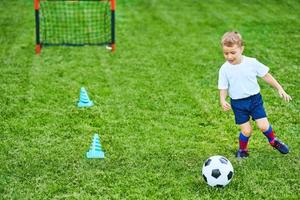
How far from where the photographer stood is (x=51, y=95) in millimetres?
7859

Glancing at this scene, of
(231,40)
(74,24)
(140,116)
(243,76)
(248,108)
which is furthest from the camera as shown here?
(74,24)

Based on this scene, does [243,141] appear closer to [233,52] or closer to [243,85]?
[243,85]

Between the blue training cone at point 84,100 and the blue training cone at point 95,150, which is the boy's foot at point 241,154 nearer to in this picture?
the blue training cone at point 95,150

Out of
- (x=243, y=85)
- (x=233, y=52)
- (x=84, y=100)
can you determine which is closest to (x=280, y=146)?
(x=243, y=85)

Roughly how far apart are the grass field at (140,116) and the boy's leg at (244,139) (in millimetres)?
102

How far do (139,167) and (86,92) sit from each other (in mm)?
2447

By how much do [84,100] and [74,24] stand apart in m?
4.90

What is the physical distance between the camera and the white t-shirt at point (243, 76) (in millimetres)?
5621

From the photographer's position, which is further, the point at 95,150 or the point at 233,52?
the point at 95,150

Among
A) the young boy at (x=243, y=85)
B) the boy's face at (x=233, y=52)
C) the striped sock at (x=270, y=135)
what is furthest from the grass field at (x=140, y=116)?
the boy's face at (x=233, y=52)

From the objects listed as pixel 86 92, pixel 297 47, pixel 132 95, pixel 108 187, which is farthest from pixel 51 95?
pixel 297 47

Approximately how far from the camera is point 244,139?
592cm

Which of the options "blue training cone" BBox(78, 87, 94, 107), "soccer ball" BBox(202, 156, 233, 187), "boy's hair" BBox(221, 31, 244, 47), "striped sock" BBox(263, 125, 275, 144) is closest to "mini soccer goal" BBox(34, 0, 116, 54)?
"blue training cone" BBox(78, 87, 94, 107)

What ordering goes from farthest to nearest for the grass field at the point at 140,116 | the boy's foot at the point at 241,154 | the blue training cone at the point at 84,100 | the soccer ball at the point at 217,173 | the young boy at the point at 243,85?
the blue training cone at the point at 84,100 → the boy's foot at the point at 241,154 → the young boy at the point at 243,85 → the grass field at the point at 140,116 → the soccer ball at the point at 217,173
